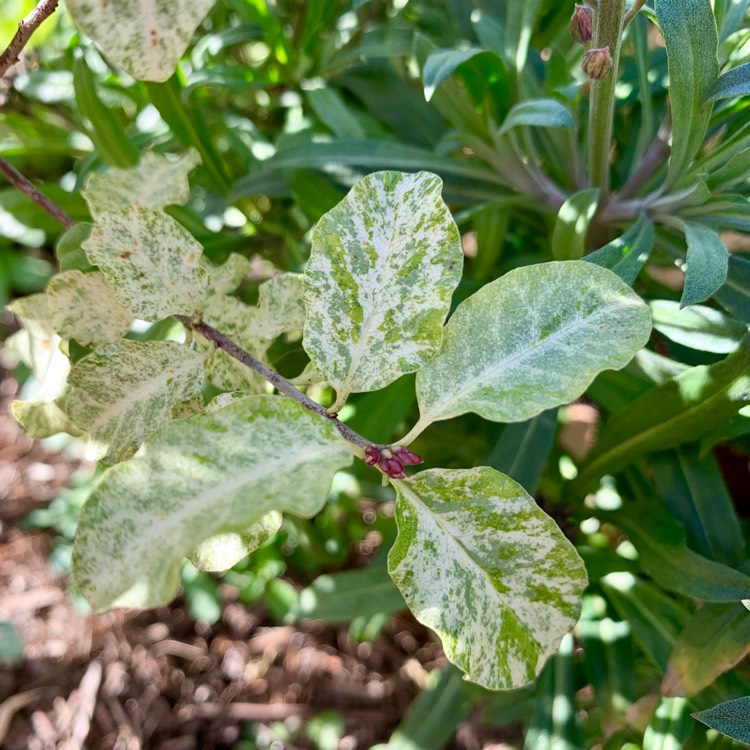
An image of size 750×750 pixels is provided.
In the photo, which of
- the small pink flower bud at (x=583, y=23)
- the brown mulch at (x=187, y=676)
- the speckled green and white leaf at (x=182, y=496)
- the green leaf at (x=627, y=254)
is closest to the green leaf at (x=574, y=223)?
the green leaf at (x=627, y=254)

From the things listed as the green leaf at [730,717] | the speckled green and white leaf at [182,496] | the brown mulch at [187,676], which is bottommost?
the brown mulch at [187,676]

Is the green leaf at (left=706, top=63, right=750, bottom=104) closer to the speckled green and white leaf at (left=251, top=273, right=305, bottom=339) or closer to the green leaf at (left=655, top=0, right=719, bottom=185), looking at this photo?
the green leaf at (left=655, top=0, right=719, bottom=185)

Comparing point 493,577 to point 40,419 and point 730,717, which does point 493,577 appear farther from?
point 40,419

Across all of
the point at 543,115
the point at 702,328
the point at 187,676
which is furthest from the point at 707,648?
the point at 187,676

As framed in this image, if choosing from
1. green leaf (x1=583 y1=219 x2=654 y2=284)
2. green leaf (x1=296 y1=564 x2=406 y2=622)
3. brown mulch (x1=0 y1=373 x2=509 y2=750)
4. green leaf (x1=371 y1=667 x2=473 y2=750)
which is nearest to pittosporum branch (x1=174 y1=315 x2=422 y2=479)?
green leaf (x1=583 y1=219 x2=654 y2=284)

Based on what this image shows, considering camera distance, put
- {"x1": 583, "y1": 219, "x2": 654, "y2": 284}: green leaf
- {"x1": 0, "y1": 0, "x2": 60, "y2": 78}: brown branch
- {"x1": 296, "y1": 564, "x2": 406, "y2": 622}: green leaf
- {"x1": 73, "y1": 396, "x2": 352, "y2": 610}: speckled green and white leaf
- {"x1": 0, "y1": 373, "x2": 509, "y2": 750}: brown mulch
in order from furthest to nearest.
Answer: {"x1": 0, "y1": 373, "x2": 509, "y2": 750}: brown mulch < {"x1": 296, "y1": 564, "x2": 406, "y2": 622}: green leaf < {"x1": 583, "y1": 219, "x2": 654, "y2": 284}: green leaf < {"x1": 0, "y1": 0, "x2": 60, "y2": 78}: brown branch < {"x1": 73, "y1": 396, "x2": 352, "y2": 610}: speckled green and white leaf

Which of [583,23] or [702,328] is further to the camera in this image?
[702,328]

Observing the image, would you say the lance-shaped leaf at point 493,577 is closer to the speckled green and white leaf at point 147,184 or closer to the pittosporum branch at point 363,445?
the pittosporum branch at point 363,445
